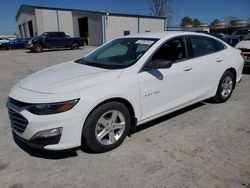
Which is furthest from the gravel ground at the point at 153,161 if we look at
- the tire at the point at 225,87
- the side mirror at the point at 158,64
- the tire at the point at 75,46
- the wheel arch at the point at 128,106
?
the tire at the point at 75,46

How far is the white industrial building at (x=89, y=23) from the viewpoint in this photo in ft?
94.9

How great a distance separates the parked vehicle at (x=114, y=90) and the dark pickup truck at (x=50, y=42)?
18.7 metres

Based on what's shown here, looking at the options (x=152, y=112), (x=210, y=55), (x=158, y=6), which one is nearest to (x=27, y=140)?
(x=152, y=112)

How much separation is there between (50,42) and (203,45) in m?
19.9

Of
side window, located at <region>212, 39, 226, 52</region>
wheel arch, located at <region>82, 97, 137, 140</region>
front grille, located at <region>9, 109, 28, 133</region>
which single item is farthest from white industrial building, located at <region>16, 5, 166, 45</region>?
front grille, located at <region>9, 109, 28, 133</region>

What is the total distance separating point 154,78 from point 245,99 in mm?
3089

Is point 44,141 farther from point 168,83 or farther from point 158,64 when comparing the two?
point 168,83

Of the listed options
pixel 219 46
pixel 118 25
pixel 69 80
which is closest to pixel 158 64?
pixel 69 80

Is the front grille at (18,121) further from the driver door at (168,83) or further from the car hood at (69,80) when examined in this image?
the driver door at (168,83)

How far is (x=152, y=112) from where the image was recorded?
3562 mm

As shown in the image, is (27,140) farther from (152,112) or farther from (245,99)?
(245,99)

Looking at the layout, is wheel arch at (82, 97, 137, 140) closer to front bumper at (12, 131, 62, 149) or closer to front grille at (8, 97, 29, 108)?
front bumper at (12, 131, 62, 149)

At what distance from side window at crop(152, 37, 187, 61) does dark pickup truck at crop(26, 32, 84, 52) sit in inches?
772

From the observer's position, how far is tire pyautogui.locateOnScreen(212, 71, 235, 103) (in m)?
4.86
